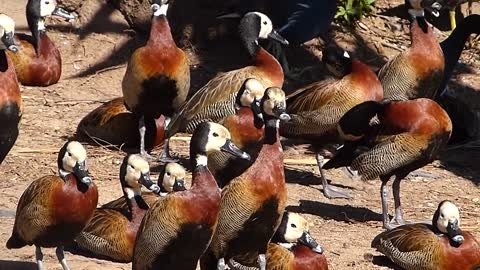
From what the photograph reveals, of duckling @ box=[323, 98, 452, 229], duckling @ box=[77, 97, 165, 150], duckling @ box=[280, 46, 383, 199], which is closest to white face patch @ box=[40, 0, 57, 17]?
duckling @ box=[77, 97, 165, 150]

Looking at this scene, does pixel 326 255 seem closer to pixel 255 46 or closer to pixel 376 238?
pixel 376 238

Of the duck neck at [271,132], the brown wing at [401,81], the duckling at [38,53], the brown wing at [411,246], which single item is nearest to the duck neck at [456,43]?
the brown wing at [401,81]

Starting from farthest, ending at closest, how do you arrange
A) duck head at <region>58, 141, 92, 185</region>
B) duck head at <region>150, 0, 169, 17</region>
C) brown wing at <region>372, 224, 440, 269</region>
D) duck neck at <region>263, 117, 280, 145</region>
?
duck head at <region>150, 0, 169, 17</region>
brown wing at <region>372, 224, 440, 269</region>
duck head at <region>58, 141, 92, 185</region>
duck neck at <region>263, 117, 280, 145</region>

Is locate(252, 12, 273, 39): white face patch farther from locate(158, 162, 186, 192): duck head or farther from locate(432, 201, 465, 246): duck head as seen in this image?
locate(432, 201, 465, 246): duck head

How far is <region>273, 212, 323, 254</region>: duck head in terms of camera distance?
7.33m

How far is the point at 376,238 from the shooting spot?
794 cm

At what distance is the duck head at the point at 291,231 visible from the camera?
7328 mm

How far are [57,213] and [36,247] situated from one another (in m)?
0.25

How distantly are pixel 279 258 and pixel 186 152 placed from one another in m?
3.07

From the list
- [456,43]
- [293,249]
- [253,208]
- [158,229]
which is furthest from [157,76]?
[158,229]

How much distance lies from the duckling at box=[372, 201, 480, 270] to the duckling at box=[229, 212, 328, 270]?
611mm

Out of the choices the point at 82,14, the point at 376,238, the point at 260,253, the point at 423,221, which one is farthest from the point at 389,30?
the point at 260,253

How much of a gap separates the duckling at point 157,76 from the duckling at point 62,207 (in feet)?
7.37

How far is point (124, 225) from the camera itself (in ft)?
25.7
